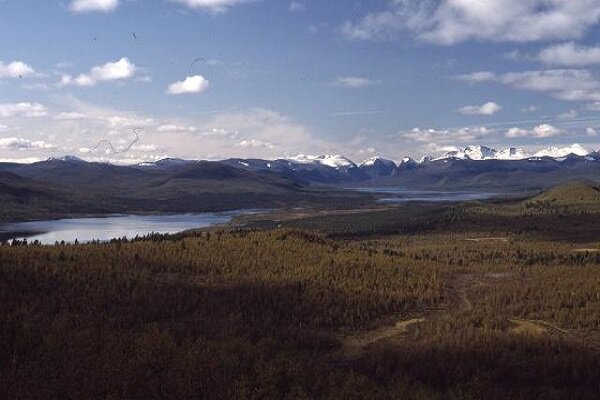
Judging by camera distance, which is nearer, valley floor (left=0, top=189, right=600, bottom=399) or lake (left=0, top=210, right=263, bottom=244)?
valley floor (left=0, top=189, right=600, bottom=399)

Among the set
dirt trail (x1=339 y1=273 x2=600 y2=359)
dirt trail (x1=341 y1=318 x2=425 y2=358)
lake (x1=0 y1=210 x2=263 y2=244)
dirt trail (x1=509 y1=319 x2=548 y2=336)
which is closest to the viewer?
dirt trail (x1=341 y1=318 x2=425 y2=358)

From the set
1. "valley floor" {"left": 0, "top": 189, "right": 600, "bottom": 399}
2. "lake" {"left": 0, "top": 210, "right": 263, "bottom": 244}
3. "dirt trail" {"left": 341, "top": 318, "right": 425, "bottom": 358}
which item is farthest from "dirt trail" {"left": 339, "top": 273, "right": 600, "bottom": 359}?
"lake" {"left": 0, "top": 210, "right": 263, "bottom": 244}

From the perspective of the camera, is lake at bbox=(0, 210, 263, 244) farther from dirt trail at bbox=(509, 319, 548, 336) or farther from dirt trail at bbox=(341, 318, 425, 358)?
dirt trail at bbox=(509, 319, 548, 336)

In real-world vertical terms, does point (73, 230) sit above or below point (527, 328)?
below

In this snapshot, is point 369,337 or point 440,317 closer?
point 369,337

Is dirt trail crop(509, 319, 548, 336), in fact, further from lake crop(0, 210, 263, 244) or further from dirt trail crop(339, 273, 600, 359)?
lake crop(0, 210, 263, 244)

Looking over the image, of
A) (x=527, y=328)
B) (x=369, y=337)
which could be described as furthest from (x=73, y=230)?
(x=527, y=328)

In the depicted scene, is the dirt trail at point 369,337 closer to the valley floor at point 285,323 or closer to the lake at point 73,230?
the valley floor at point 285,323

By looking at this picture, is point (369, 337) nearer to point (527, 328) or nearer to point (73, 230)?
point (527, 328)

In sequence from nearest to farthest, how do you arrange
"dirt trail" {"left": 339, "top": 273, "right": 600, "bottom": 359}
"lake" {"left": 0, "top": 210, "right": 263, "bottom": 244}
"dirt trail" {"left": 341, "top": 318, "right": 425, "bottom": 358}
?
"dirt trail" {"left": 341, "top": 318, "right": 425, "bottom": 358}
"dirt trail" {"left": 339, "top": 273, "right": 600, "bottom": 359}
"lake" {"left": 0, "top": 210, "right": 263, "bottom": 244}

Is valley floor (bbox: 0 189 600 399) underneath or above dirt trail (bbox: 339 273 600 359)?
above

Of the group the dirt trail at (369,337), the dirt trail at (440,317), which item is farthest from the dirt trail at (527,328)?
the dirt trail at (369,337)
